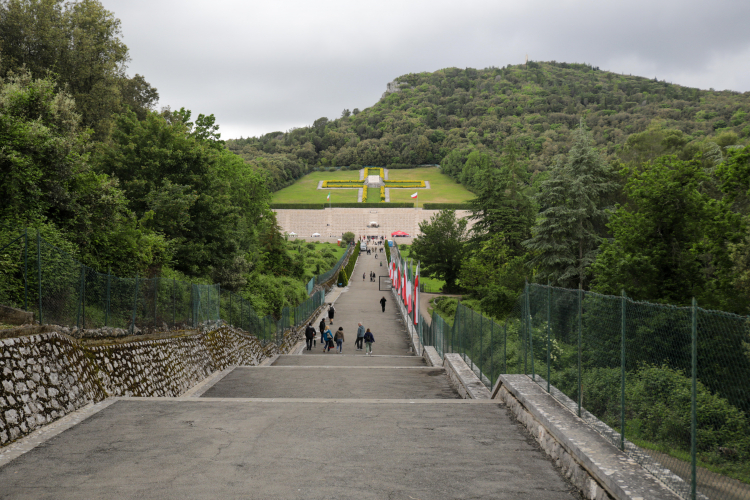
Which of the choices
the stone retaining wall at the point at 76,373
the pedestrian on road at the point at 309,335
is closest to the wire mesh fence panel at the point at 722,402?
the stone retaining wall at the point at 76,373

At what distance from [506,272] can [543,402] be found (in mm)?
35323

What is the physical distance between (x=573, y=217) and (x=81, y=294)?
2880cm

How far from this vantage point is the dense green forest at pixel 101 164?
13.7 metres

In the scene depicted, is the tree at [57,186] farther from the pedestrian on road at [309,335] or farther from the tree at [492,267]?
the tree at [492,267]

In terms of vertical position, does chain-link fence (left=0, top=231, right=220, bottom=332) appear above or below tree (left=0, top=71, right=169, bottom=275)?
below

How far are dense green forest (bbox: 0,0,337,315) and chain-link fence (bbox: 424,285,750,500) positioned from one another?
8.82 meters

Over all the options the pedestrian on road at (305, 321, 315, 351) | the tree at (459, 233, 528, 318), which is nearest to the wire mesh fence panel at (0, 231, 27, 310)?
the pedestrian on road at (305, 321, 315, 351)

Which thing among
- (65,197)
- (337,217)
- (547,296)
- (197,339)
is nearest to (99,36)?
(65,197)

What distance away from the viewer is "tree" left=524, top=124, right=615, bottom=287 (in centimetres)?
→ 3281

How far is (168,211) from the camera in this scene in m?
22.5

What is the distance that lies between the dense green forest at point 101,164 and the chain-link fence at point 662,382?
882cm

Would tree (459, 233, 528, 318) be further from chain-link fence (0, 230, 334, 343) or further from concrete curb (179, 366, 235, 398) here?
chain-link fence (0, 230, 334, 343)

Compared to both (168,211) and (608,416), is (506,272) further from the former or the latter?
(608,416)

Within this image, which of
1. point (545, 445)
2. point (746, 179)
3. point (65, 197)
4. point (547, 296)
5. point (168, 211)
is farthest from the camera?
point (168, 211)
